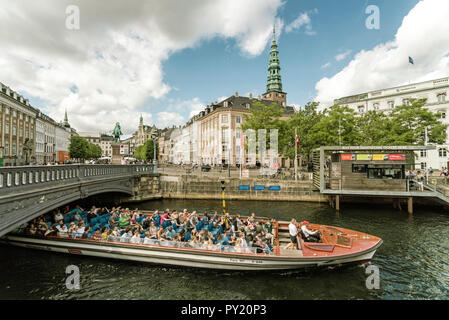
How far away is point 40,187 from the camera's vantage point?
10523mm

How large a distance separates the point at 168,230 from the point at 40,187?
638 centimetres

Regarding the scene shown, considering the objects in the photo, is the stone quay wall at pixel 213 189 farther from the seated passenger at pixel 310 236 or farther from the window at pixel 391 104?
the window at pixel 391 104

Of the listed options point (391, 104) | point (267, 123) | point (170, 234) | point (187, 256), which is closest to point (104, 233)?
point (170, 234)

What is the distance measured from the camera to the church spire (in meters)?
67.2

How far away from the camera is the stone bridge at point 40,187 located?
28.0 feet

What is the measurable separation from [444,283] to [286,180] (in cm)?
1827

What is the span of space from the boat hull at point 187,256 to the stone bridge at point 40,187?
8.08ft

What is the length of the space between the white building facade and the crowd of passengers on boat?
3870cm

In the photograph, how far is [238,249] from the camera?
998 cm

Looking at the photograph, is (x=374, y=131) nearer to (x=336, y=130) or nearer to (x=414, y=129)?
(x=414, y=129)

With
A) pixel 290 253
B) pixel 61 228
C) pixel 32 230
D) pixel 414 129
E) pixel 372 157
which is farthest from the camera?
pixel 414 129

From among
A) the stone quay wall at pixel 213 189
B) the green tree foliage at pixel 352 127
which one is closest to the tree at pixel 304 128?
the green tree foliage at pixel 352 127
